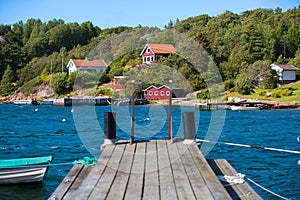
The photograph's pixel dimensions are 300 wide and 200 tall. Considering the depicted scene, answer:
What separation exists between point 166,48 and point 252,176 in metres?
25.0

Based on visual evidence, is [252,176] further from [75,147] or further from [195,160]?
[75,147]

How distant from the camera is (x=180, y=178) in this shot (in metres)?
6.18

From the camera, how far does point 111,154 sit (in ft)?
26.3

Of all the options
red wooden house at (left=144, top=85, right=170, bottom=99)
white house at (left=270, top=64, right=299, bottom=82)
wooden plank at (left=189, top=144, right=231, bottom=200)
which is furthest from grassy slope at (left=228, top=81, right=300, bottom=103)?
wooden plank at (left=189, top=144, right=231, bottom=200)

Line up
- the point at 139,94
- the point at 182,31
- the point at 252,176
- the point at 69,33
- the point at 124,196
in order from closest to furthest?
the point at 124,196 → the point at 252,176 → the point at 139,94 → the point at 182,31 → the point at 69,33

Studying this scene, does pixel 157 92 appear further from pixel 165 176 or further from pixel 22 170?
pixel 165 176

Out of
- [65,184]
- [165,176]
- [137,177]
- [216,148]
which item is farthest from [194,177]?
[216,148]

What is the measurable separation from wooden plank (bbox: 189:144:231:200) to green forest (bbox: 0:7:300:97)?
870 cm

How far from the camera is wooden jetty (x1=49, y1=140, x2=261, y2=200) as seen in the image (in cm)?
540

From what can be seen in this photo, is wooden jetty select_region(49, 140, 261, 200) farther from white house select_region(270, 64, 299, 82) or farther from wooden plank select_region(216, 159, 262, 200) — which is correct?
white house select_region(270, 64, 299, 82)

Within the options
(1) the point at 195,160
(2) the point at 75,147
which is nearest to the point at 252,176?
(1) the point at 195,160

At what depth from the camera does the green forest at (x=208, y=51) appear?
144 feet

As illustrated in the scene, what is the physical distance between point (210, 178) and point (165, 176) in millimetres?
695

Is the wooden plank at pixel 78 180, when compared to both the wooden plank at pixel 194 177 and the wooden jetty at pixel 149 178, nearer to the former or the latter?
the wooden jetty at pixel 149 178
